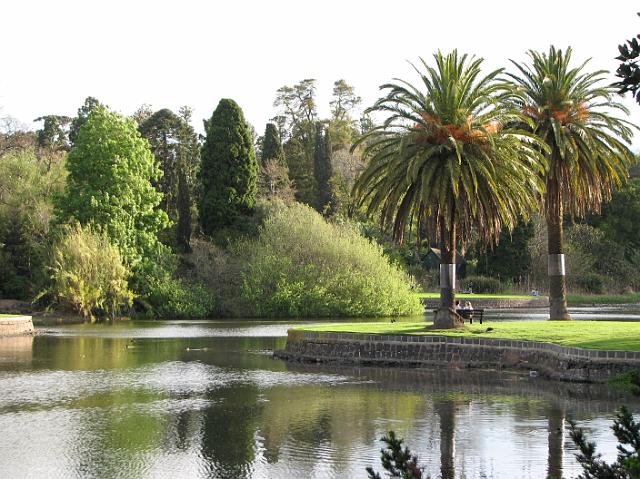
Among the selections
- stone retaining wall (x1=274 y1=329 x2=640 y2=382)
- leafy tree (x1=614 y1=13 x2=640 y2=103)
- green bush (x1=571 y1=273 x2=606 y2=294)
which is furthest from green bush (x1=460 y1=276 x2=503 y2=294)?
leafy tree (x1=614 y1=13 x2=640 y2=103)

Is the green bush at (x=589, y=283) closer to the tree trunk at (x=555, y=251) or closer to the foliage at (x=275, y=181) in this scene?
the foliage at (x=275, y=181)

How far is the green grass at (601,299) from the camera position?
2839 inches

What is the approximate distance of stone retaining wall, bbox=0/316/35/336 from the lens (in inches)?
1725

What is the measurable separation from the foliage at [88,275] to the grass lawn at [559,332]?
976 inches

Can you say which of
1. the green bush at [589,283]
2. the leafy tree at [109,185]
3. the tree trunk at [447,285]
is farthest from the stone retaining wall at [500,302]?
the tree trunk at [447,285]

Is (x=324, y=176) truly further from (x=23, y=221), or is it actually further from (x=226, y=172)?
(x=23, y=221)

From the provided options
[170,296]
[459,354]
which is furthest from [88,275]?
[459,354]

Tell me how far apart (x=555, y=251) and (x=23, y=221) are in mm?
40077

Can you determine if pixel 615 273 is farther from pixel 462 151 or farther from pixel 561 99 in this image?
pixel 462 151

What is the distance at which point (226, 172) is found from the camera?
65438 millimetres

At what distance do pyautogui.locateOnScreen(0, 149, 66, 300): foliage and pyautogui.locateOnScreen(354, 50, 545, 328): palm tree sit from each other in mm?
34233

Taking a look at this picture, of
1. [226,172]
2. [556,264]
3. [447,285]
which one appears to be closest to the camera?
[447,285]

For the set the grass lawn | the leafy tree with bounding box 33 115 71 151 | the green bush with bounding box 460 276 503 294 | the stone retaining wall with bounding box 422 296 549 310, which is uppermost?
the leafy tree with bounding box 33 115 71 151

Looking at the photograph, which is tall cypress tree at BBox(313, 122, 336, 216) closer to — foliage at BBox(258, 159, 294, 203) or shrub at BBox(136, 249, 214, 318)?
foliage at BBox(258, 159, 294, 203)
